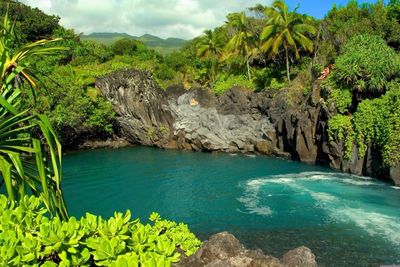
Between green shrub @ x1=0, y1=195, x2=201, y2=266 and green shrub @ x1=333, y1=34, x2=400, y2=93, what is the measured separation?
87.1 ft

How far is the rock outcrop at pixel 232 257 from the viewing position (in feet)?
19.4

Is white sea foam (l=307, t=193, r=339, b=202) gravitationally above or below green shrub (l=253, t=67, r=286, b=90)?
below

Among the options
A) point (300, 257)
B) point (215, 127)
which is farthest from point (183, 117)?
point (300, 257)

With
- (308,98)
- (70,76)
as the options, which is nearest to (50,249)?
(308,98)

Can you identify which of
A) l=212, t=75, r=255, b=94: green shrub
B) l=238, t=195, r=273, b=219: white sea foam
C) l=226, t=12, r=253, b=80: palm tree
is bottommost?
l=238, t=195, r=273, b=219: white sea foam

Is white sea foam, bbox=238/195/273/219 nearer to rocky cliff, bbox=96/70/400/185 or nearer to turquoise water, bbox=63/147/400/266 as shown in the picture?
turquoise water, bbox=63/147/400/266

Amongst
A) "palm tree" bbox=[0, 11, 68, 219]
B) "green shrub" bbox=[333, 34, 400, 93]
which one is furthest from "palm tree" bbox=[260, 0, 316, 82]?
"palm tree" bbox=[0, 11, 68, 219]

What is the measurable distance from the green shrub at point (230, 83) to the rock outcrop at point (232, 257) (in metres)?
32.5

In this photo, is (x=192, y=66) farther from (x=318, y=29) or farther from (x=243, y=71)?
(x=318, y=29)

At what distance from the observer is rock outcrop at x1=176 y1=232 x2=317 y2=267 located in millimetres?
5906

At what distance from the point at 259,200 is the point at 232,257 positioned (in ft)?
53.0

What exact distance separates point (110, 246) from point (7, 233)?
0.92 metres

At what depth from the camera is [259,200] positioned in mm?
22031

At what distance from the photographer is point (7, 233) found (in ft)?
11.6
